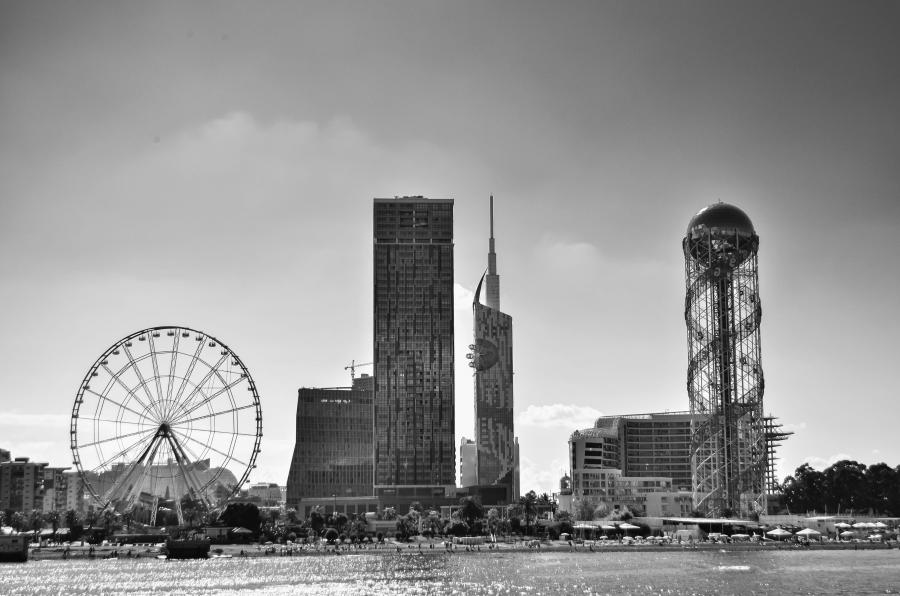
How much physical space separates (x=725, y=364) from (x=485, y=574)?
257 ft

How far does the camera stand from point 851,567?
120 metres

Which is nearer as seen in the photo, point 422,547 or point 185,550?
point 185,550


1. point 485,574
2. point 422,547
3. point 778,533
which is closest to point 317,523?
point 422,547

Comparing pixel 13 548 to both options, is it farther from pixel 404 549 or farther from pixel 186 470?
pixel 404 549

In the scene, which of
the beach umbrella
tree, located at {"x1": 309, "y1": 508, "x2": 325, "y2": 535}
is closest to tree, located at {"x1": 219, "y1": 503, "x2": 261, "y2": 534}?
tree, located at {"x1": 309, "y1": 508, "x2": 325, "y2": 535}

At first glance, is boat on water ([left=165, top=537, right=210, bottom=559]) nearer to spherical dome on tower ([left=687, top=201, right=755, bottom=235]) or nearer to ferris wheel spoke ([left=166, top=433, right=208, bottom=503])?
ferris wheel spoke ([left=166, top=433, right=208, bottom=503])

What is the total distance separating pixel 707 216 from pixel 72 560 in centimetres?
10872

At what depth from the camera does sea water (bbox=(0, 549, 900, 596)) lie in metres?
98.8

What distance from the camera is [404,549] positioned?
5950 inches

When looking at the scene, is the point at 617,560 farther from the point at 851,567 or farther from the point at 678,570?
the point at 851,567

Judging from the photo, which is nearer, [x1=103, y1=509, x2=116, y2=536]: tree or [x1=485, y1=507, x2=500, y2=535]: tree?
[x1=103, y1=509, x2=116, y2=536]: tree

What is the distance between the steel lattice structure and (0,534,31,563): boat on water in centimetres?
10167

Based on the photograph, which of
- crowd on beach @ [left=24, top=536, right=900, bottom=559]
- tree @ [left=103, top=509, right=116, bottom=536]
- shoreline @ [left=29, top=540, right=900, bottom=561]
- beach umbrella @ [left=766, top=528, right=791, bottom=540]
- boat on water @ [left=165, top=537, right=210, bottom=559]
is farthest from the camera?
tree @ [left=103, top=509, right=116, bottom=536]

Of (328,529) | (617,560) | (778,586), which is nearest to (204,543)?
(328,529)
